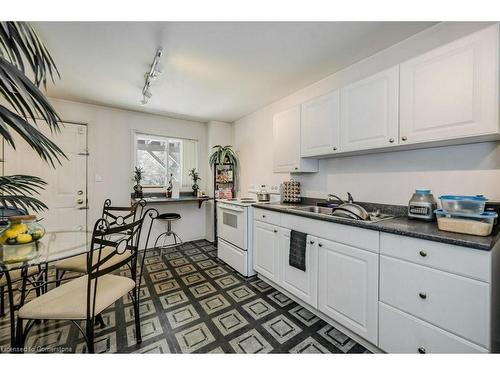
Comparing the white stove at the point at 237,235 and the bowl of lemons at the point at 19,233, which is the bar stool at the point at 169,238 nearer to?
the white stove at the point at 237,235

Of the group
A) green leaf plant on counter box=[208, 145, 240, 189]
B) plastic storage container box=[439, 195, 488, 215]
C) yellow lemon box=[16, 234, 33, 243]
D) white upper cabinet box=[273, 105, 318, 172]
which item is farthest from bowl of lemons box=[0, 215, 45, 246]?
plastic storage container box=[439, 195, 488, 215]

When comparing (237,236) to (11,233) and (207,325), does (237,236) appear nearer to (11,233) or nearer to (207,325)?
(207,325)

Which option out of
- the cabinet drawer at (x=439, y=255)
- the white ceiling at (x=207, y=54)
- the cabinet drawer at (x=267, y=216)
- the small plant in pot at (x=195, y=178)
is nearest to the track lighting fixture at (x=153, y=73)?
the white ceiling at (x=207, y=54)

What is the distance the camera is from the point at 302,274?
1.98m

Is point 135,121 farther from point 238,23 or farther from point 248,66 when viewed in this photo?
point 238,23

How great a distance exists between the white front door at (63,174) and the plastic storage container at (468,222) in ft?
13.6

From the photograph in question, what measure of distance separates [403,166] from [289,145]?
1.20 m

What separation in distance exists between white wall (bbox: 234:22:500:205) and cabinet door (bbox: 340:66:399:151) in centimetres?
35

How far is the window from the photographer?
3779 mm

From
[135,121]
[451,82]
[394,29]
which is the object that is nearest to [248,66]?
[394,29]

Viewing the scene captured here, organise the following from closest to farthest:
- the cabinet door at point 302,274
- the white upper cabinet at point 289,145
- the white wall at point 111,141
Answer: the cabinet door at point 302,274 → the white upper cabinet at point 289,145 → the white wall at point 111,141

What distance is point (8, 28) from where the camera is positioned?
100cm

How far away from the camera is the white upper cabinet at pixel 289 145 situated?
8.29 ft

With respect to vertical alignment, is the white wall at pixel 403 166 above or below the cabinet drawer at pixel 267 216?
above
